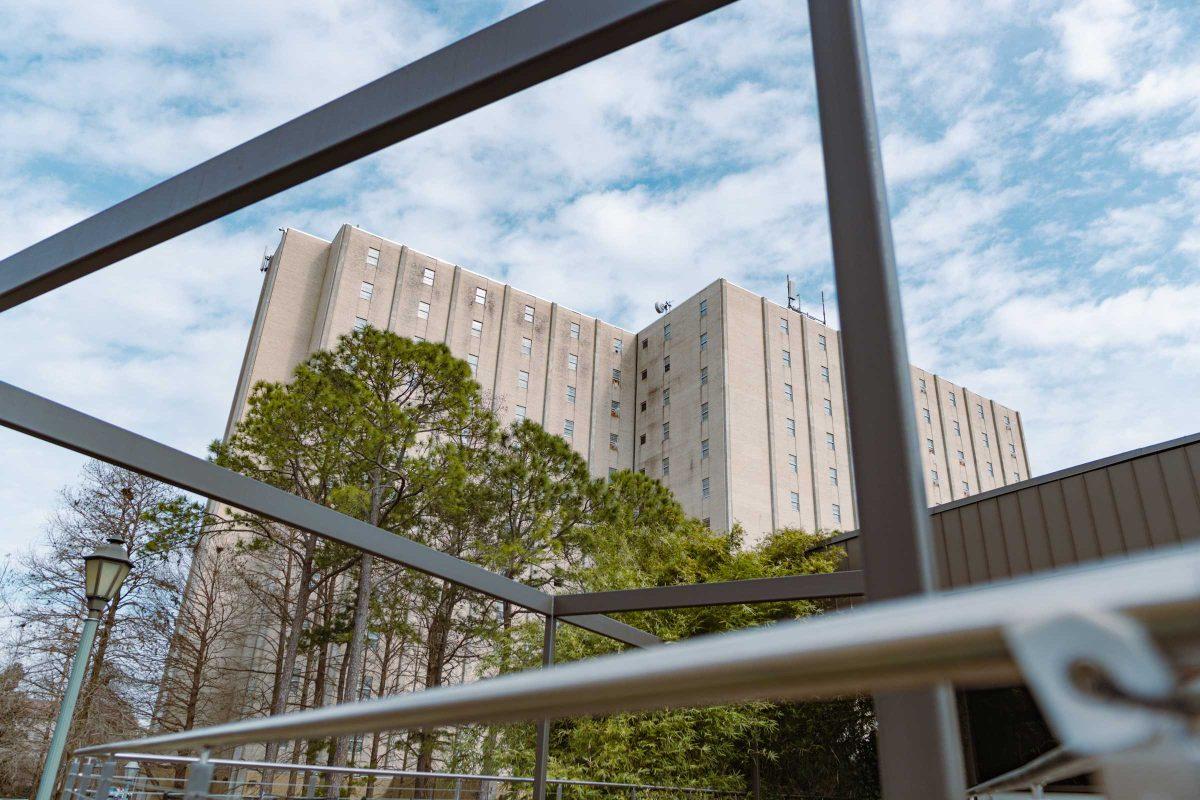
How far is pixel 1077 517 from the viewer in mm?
7270

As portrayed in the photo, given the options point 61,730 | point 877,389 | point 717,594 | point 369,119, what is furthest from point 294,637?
point 877,389

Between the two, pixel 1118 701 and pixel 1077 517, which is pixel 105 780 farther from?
pixel 1077 517

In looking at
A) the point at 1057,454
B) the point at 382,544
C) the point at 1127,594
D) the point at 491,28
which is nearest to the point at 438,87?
the point at 491,28

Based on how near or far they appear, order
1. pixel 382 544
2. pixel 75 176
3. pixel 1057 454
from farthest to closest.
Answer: pixel 1057 454, pixel 75 176, pixel 382 544

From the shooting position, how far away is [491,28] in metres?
2.26

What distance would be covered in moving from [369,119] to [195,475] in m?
2.57

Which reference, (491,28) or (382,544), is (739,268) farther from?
(491,28)

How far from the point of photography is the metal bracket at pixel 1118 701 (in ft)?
0.99

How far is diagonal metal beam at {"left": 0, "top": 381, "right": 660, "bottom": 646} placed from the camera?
380cm

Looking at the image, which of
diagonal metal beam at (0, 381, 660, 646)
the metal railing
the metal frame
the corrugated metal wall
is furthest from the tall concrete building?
the metal frame

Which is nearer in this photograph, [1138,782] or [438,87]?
[1138,782]

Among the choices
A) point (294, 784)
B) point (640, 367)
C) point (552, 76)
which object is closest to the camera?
point (552, 76)

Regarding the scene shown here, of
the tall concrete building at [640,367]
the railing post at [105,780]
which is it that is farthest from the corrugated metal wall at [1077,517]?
the tall concrete building at [640,367]

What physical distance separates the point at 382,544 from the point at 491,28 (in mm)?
3481
